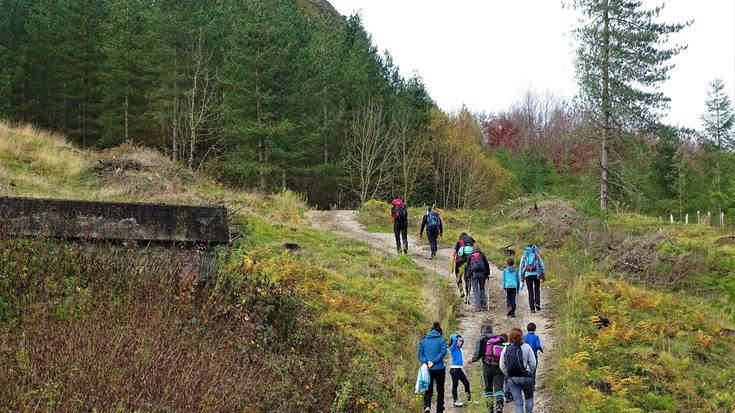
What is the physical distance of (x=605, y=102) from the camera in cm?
3100

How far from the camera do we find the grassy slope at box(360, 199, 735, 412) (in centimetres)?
1083

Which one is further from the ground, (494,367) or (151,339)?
(151,339)

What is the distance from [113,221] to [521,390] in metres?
5.99

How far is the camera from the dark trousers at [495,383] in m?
10.0

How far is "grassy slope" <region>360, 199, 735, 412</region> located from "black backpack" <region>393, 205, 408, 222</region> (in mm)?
3614

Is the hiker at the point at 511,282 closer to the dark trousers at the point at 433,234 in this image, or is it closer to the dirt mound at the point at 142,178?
the dark trousers at the point at 433,234

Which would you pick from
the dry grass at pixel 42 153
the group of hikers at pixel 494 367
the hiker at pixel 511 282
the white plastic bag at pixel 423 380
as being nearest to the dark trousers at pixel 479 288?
the hiker at pixel 511 282

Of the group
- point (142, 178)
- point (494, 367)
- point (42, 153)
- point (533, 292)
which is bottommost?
point (494, 367)

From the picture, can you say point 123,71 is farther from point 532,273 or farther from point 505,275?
point 532,273

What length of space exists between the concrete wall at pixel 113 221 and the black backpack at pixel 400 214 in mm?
10332

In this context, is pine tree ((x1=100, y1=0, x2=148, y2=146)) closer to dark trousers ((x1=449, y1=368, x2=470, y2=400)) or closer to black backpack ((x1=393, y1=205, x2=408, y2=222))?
black backpack ((x1=393, y1=205, x2=408, y2=222))

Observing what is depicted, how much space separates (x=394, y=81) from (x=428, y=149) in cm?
702

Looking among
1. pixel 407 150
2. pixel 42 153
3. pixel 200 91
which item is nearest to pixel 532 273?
pixel 42 153

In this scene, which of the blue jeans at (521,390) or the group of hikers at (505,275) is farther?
the group of hikers at (505,275)
